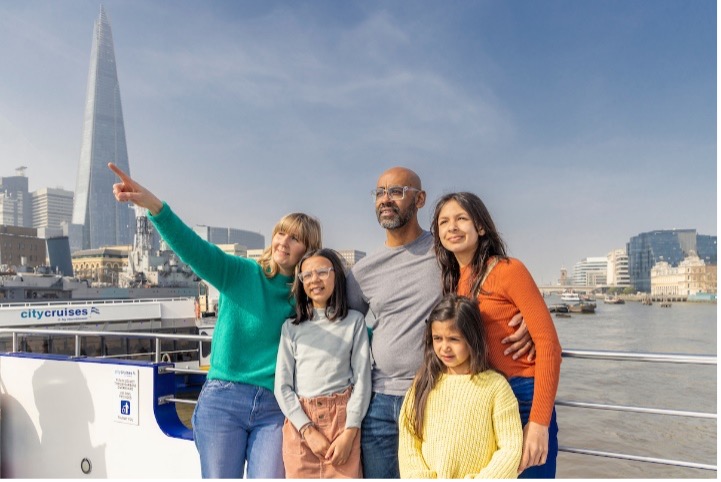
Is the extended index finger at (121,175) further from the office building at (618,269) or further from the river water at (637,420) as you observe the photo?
the office building at (618,269)

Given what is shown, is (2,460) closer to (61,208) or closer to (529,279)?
(529,279)

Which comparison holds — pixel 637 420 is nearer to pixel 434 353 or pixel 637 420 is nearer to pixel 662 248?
pixel 434 353

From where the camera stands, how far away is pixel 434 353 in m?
1.86

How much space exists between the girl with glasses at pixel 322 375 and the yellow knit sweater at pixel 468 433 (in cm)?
27

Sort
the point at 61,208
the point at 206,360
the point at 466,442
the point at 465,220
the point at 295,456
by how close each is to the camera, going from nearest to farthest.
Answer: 1. the point at 466,442
2. the point at 465,220
3. the point at 295,456
4. the point at 206,360
5. the point at 61,208

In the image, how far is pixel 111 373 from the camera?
11.7ft

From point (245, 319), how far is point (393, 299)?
626 mm

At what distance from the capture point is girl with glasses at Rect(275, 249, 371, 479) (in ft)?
6.52

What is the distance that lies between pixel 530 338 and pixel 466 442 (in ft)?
1.33

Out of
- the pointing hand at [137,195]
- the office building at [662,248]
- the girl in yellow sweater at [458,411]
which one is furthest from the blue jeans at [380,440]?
the office building at [662,248]

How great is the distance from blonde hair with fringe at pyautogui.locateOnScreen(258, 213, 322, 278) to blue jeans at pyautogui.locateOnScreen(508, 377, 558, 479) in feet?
3.16

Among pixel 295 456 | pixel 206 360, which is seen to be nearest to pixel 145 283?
pixel 206 360

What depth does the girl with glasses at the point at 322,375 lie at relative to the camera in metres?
1.99

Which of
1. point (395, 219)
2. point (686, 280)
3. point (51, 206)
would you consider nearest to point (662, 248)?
point (686, 280)
